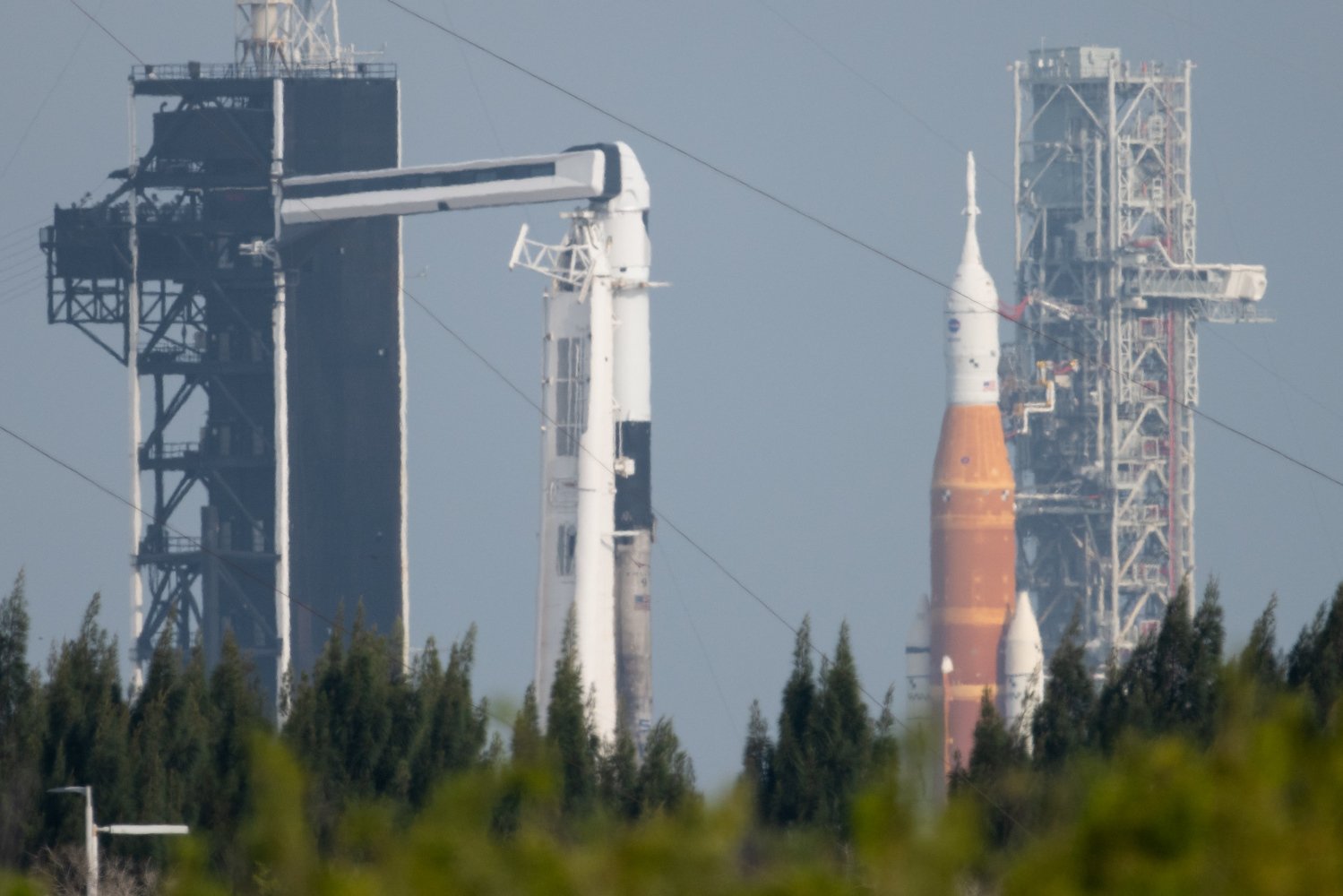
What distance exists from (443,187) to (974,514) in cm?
3566

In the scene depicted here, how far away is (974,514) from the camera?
93.8m

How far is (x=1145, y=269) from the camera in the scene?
95.5m

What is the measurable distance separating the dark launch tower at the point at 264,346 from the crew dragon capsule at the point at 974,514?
1281 inches

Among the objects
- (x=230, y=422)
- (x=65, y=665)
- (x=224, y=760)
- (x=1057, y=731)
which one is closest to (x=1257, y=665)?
(x=1057, y=731)

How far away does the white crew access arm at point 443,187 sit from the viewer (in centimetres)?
6450

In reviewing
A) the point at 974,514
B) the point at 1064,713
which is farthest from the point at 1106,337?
the point at 1064,713

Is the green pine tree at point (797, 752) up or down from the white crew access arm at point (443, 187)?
down

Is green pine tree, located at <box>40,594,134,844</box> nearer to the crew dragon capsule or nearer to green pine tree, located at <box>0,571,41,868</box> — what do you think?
green pine tree, located at <box>0,571,41,868</box>

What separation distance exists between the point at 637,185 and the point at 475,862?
60.9 m

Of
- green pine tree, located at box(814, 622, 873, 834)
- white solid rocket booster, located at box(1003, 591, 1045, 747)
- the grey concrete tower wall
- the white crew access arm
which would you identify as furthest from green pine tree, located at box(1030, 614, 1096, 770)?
white solid rocket booster, located at box(1003, 591, 1045, 747)

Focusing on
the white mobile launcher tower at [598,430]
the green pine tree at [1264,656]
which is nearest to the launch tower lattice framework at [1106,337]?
the white mobile launcher tower at [598,430]

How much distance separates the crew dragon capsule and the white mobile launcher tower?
1210 inches

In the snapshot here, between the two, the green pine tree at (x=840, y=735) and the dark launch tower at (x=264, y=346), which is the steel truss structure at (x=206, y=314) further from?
the green pine tree at (x=840, y=735)

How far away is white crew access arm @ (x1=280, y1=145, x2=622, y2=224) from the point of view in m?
64.5
